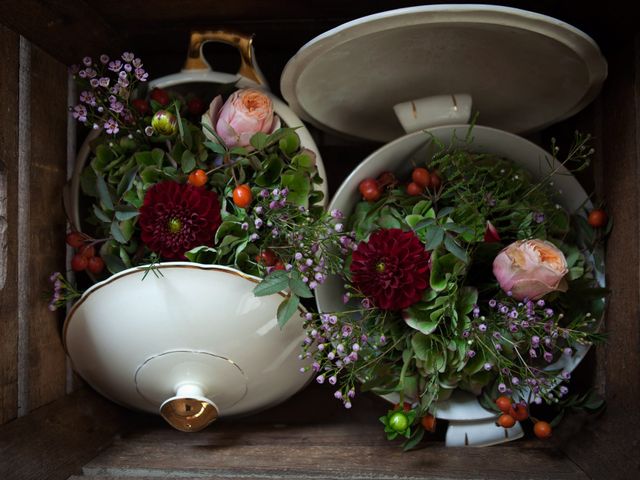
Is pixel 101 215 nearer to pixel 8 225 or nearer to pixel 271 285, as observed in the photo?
pixel 8 225

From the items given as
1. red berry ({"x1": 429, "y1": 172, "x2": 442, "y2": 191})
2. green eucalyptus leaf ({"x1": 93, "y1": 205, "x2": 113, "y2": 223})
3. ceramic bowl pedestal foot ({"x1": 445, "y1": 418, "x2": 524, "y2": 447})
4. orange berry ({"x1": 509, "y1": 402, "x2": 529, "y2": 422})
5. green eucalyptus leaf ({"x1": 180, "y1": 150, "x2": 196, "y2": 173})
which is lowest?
ceramic bowl pedestal foot ({"x1": 445, "y1": 418, "x2": 524, "y2": 447})

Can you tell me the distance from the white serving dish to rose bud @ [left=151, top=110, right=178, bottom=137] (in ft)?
0.50

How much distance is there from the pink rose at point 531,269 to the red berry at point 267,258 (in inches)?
11.0

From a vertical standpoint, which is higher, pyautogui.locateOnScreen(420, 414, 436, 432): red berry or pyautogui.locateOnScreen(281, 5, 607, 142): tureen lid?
pyautogui.locateOnScreen(281, 5, 607, 142): tureen lid

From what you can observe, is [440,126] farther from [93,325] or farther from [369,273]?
[93,325]

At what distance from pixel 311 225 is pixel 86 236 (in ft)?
1.01

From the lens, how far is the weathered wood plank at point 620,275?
0.78 m

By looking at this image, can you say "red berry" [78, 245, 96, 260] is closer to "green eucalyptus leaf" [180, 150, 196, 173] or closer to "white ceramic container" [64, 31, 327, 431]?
"white ceramic container" [64, 31, 327, 431]

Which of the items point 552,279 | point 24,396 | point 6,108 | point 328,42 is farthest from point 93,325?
point 552,279

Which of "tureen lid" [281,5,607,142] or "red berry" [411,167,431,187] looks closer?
"tureen lid" [281,5,607,142]

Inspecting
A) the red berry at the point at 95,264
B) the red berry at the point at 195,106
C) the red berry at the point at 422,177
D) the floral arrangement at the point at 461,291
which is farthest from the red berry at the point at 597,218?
the red berry at the point at 95,264

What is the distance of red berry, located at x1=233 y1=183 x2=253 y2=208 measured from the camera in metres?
0.76

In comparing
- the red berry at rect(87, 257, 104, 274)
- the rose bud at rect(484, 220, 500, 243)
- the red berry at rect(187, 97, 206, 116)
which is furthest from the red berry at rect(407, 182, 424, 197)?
the red berry at rect(87, 257, 104, 274)

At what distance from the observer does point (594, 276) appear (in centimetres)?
87
